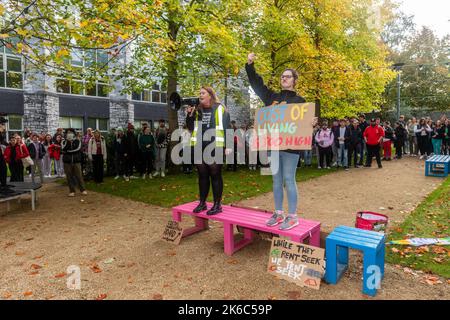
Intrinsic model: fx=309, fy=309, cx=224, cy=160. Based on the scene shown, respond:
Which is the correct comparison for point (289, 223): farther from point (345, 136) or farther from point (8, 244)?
point (345, 136)

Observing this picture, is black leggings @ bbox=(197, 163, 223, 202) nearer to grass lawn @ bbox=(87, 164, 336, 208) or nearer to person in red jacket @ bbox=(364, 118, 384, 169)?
grass lawn @ bbox=(87, 164, 336, 208)

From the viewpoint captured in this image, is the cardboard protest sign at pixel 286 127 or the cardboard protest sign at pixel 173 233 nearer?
the cardboard protest sign at pixel 286 127

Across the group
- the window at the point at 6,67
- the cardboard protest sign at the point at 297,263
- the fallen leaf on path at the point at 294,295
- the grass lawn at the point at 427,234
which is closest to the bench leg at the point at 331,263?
the cardboard protest sign at the point at 297,263

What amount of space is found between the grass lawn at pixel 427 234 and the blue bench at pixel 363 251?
2.59 feet

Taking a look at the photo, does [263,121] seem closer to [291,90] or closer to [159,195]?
[291,90]

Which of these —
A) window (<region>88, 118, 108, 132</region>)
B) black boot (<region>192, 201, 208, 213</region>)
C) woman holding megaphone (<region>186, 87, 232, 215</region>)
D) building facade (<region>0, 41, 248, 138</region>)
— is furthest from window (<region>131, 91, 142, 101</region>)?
black boot (<region>192, 201, 208, 213</region>)

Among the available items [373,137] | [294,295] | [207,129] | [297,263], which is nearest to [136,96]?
[373,137]

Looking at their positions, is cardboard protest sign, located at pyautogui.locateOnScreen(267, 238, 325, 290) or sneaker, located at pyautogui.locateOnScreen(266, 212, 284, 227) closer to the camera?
cardboard protest sign, located at pyautogui.locateOnScreen(267, 238, 325, 290)

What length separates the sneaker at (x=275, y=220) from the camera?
4.24m

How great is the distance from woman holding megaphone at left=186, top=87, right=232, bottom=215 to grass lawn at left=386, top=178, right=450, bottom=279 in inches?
108

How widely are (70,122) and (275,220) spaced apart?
24000 millimetres

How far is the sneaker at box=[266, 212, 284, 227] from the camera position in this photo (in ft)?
13.9

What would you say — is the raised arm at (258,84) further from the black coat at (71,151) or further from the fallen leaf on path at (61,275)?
the black coat at (71,151)
